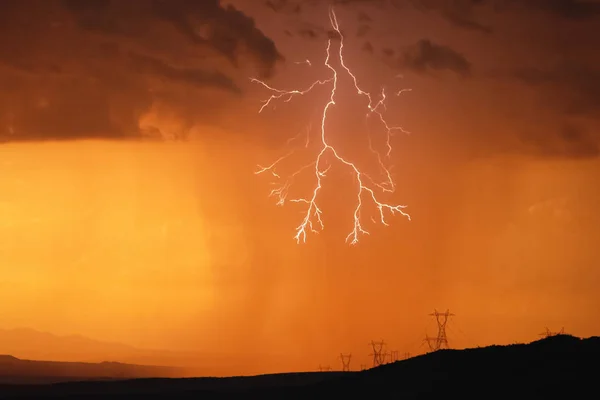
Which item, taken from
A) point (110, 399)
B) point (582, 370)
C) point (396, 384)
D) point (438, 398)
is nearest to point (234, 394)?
point (110, 399)

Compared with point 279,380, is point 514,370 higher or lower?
lower

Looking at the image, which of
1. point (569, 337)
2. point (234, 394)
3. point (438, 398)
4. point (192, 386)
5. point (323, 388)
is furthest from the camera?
point (192, 386)

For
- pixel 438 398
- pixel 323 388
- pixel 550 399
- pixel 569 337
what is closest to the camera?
pixel 550 399

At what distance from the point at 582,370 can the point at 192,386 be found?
4119 cm

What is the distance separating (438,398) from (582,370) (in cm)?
601

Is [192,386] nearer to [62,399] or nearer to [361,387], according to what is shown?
[62,399]

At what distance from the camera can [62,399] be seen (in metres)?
69.0

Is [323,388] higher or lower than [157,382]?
lower

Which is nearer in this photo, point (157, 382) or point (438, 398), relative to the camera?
point (438, 398)

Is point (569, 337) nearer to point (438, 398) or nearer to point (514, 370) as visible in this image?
point (514, 370)

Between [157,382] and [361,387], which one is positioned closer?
[361,387]

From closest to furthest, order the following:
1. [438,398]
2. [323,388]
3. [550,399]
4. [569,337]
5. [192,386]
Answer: [550,399] → [438,398] → [569,337] → [323,388] → [192,386]

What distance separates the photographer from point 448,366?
177ft

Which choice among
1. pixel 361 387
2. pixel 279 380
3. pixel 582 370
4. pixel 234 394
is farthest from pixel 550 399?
pixel 279 380
